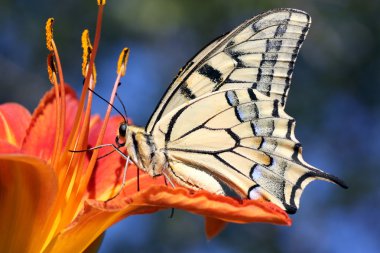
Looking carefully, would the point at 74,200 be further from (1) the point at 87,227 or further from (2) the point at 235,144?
(2) the point at 235,144

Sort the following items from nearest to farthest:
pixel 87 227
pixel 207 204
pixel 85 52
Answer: pixel 207 204 < pixel 87 227 < pixel 85 52

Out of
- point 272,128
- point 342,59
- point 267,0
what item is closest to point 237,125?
point 272,128

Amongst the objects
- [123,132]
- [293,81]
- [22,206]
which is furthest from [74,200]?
[293,81]

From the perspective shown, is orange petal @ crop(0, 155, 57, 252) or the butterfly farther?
the butterfly

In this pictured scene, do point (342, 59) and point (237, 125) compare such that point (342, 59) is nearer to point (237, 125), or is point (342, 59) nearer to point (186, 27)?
point (186, 27)

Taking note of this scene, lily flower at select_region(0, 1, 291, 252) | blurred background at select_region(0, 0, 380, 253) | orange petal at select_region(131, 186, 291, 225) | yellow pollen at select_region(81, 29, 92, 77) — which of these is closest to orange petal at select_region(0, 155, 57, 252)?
lily flower at select_region(0, 1, 291, 252)

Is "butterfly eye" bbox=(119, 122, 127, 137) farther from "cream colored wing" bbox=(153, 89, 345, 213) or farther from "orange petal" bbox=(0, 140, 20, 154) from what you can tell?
"orange petal" bbox=(0, 140, 20, 154)

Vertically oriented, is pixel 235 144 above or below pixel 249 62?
below

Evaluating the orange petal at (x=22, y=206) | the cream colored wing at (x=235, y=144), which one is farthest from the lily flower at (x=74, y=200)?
the cream colored wing at (x=235, y=144)
